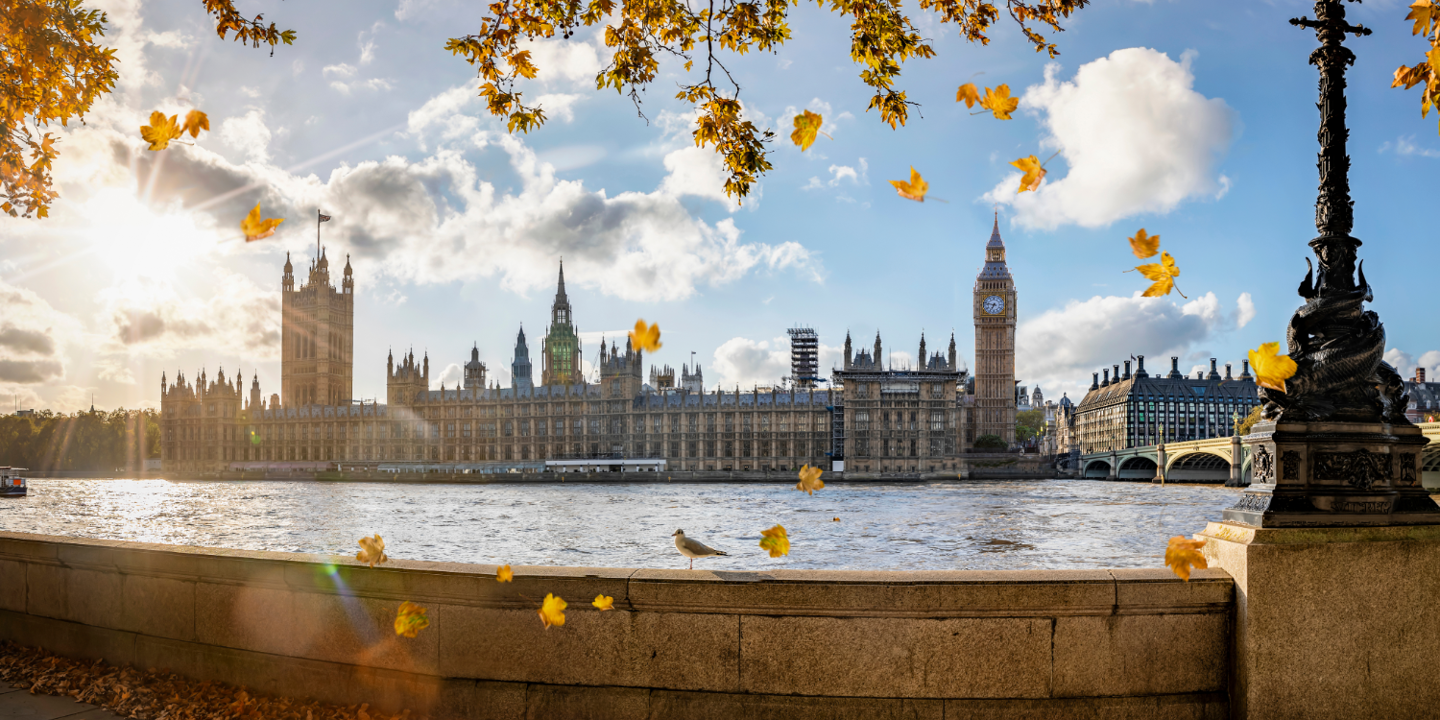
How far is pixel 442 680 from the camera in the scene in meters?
4.45

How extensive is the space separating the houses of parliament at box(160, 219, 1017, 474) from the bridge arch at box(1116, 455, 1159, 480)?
16.7 m

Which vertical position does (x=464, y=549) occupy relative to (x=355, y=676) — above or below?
below

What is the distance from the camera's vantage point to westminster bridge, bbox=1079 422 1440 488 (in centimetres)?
6662

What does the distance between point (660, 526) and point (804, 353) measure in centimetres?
8457

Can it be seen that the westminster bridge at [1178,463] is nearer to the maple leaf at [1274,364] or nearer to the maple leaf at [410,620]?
the maple leaf at [1274,364]

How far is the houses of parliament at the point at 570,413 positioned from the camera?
94812 millimetres

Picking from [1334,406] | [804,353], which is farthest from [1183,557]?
[804,353]

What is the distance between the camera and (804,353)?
114 m

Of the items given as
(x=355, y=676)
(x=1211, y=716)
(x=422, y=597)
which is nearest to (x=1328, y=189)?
(x=1211, y=716)

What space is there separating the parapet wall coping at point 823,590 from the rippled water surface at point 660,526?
10910mm

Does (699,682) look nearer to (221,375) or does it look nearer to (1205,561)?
(1205,561)

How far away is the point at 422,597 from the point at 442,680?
42 centimetres

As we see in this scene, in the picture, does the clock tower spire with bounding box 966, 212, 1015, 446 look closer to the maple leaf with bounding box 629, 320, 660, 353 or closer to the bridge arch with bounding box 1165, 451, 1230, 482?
the bridge arch with bounding box 1165, 451, 1230, 482

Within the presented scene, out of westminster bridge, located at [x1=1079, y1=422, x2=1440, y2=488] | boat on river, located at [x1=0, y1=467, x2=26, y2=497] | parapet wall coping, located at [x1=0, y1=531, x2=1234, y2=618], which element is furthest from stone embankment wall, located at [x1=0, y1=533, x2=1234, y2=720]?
westminster bridge, located at [x1=1079, y1=422, x2=1440, y2=488]
